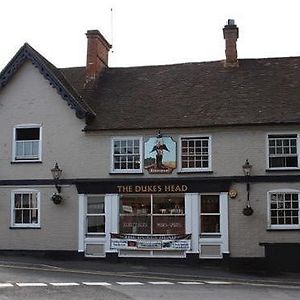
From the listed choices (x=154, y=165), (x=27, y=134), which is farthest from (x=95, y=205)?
(x=27, y=134)

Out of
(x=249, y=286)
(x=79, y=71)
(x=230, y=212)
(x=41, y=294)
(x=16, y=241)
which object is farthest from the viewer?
(x=79, y=71)

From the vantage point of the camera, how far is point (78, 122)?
24812 mm

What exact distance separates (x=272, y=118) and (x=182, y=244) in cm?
635

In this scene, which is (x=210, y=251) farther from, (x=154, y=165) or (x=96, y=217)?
(x=96, y=217)

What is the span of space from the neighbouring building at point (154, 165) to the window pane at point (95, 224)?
43 millimetres

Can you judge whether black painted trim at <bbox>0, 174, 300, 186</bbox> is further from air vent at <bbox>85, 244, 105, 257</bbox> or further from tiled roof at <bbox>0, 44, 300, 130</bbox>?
air vent at <bbox>85, 244, 105, 257</bbox>

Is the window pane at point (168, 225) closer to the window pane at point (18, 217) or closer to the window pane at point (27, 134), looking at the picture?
the window pane at point (18, 217)

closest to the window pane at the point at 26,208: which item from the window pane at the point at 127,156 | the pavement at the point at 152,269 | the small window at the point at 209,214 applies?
the pavement at the point at 152,269

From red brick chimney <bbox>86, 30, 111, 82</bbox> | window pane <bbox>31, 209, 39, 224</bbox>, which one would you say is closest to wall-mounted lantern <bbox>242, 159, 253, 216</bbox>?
window pane <bbox>31, 209, 39, 224</bbox>

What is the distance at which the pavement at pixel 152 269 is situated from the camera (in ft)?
63.7

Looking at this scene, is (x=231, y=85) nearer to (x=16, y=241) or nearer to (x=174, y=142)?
(x=174, y=142)

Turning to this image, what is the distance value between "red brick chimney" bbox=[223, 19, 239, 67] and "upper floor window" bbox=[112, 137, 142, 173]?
6403 mm

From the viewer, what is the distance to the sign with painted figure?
77.8 feet

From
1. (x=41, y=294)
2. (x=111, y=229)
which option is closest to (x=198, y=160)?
(x=111, y=229)
